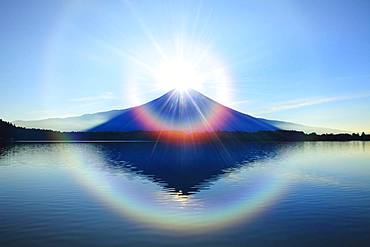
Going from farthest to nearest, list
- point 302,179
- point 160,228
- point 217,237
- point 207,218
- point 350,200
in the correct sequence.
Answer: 1. point 302,179
2. point 350,200
3. point 207,218
4. point 160,228
5. point 217,237

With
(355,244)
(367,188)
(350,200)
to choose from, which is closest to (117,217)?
(355,244)

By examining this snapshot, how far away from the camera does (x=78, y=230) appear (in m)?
22.4

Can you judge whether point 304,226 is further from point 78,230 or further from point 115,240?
point 78,230

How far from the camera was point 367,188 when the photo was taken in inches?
1581

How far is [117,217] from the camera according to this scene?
26.5 meters

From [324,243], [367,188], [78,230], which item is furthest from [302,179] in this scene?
[78,230]

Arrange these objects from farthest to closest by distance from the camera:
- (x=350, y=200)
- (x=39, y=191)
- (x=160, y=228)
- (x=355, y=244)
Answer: (x=39, y=191) → (x=350, y=200) → (x=160, y=228) → (x=355, y=244)

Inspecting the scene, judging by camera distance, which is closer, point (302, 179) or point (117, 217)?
point (117, 217)

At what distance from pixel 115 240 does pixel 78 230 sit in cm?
315

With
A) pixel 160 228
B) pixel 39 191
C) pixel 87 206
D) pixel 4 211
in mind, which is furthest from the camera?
pixel 39 191

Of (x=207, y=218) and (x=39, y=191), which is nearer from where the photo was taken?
(x=207, y=218)

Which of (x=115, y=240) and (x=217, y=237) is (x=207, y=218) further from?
(x=115, y=240)

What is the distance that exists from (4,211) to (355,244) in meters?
22.3

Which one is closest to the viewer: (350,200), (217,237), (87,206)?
(217,237)
